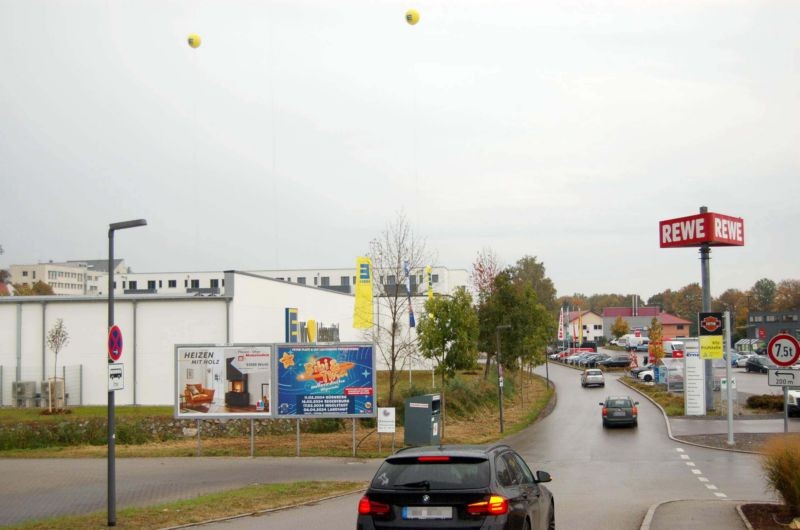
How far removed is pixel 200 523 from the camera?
13953 millimetres

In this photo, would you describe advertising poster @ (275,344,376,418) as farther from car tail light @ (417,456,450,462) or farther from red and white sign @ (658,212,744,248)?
red and white sign @ (658,212,744,248)

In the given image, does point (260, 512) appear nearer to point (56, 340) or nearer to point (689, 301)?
point (56, 340)

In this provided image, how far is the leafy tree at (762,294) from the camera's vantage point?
15075 centimetres

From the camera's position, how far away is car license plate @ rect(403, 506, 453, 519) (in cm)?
837

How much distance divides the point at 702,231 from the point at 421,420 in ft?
74.9

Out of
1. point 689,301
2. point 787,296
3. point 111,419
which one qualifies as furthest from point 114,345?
point 689,301

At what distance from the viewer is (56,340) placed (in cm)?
3753

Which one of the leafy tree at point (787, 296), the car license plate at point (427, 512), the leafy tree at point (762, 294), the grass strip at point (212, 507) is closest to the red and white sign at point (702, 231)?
the grass strip at point (212, 507)

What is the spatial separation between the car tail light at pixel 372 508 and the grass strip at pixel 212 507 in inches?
241

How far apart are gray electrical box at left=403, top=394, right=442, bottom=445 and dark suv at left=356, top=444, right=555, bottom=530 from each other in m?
18.5

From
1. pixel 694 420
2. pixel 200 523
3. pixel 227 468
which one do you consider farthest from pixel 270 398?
pixel 694 420

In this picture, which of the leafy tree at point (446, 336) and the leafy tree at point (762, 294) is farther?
the leafy tree at point (762, 294)

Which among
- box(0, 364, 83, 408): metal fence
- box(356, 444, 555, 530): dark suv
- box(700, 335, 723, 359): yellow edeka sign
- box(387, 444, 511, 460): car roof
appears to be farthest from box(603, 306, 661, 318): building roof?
box(356, 444, 555, 530): dark suv

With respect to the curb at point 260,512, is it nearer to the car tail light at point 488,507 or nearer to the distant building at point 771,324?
the car tail light at point 488,507
